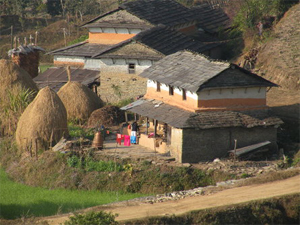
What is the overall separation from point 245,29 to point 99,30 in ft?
40.2

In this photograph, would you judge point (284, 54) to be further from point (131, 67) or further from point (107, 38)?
point (107, 38)

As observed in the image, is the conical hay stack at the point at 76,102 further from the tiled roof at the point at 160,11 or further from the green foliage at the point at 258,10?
the green foliage at the point at 258,10

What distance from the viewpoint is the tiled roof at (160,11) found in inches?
1970

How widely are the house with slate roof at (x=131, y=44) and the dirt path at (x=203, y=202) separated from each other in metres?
16.5

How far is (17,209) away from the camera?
1121 inches

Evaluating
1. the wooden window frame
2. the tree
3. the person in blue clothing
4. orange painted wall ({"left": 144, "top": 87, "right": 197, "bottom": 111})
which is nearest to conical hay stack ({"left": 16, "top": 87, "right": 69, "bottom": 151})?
the person in blue clothing

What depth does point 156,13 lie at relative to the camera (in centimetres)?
5169

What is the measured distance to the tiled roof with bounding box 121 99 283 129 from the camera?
98.8ft

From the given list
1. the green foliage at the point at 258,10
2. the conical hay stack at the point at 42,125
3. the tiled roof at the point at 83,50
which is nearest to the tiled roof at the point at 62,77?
the tiled roof at the point at 83,50

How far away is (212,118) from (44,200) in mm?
9243

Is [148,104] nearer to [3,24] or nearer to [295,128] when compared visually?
[295,128]

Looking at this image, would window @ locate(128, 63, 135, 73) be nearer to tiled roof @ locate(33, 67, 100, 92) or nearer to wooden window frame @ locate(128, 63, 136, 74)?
wooden window frame @ locate(128, 63, 136, 74)

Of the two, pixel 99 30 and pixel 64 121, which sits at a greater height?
pixel 99 30

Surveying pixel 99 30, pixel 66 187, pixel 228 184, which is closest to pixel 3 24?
pixel 99 30
